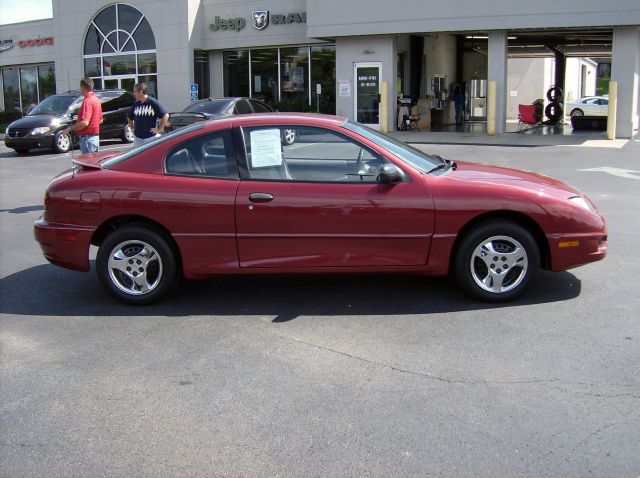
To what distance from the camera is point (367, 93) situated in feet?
82.3

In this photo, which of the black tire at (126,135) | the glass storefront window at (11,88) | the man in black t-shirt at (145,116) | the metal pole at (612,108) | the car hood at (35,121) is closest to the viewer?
the man in black t-shirt at (145,116)

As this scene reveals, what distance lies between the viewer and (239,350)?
15.9ft

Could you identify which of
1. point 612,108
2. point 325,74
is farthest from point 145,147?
point 325,74

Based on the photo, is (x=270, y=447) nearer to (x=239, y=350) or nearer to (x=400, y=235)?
(x=239, y=350)

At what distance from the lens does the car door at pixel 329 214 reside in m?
5.54

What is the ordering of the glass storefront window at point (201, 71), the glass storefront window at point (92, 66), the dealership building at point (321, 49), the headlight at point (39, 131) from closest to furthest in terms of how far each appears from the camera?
the headlight at point (39, 131)
the dealership building at point (321, 49)
the glass storefront window at point (201, 71)
the glass storefront window at point (92, 66)

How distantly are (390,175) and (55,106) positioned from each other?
57.3 ft

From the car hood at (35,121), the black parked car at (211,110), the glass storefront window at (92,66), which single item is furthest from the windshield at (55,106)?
the glass storefront window at (92,66)

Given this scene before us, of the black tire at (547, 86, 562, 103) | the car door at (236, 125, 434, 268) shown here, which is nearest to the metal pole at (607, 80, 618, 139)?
the black tire at (547, 86, 562, 103)

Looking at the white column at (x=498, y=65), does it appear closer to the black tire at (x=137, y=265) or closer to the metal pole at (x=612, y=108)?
the metal pole at (x=612, y=108)

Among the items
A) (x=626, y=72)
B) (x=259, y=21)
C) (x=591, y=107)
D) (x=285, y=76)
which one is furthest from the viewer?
(x=591, y=107)

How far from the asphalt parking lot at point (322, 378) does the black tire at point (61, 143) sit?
1349 centimetres

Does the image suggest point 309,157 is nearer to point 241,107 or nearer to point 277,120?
point 277,120

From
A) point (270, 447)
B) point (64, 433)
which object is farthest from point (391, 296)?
point (64, 433)
